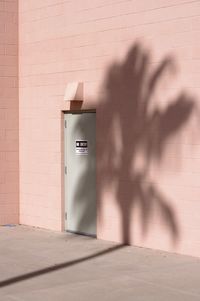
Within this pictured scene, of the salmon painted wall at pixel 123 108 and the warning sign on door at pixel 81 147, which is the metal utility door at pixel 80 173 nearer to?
the warning sign on door at pixel 81 147

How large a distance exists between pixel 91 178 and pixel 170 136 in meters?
2.29

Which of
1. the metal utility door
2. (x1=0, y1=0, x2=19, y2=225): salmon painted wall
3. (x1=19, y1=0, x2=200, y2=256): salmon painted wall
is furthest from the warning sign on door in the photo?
(x1=0, y1=0, x2=19, y2=225): salmon painted wall

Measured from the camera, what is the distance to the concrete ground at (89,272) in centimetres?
862

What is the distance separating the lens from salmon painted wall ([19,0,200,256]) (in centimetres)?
1086

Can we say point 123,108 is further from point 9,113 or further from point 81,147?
point 9,113

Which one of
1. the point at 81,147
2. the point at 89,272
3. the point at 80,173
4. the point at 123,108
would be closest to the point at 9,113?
the point at 81,147

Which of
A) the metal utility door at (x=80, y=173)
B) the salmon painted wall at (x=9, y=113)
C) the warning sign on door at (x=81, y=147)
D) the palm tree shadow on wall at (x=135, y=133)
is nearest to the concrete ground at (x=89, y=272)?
the metal utility door at (x=80, y=173)

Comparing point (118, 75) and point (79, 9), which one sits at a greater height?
point (79, 9)

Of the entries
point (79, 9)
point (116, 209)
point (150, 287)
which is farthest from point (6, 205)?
point (150, 287)

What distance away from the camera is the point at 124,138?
1201 centimetres

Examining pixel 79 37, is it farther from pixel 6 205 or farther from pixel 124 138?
pixel 6 205

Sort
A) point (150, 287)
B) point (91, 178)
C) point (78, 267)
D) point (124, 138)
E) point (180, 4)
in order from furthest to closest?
point (91, 178) → point (124, 138) → point (180, 4) → point (78, 267) → point (150, 287)

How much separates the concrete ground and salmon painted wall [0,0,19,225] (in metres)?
1.81

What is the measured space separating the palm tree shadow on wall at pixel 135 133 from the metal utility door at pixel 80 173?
0.31m
